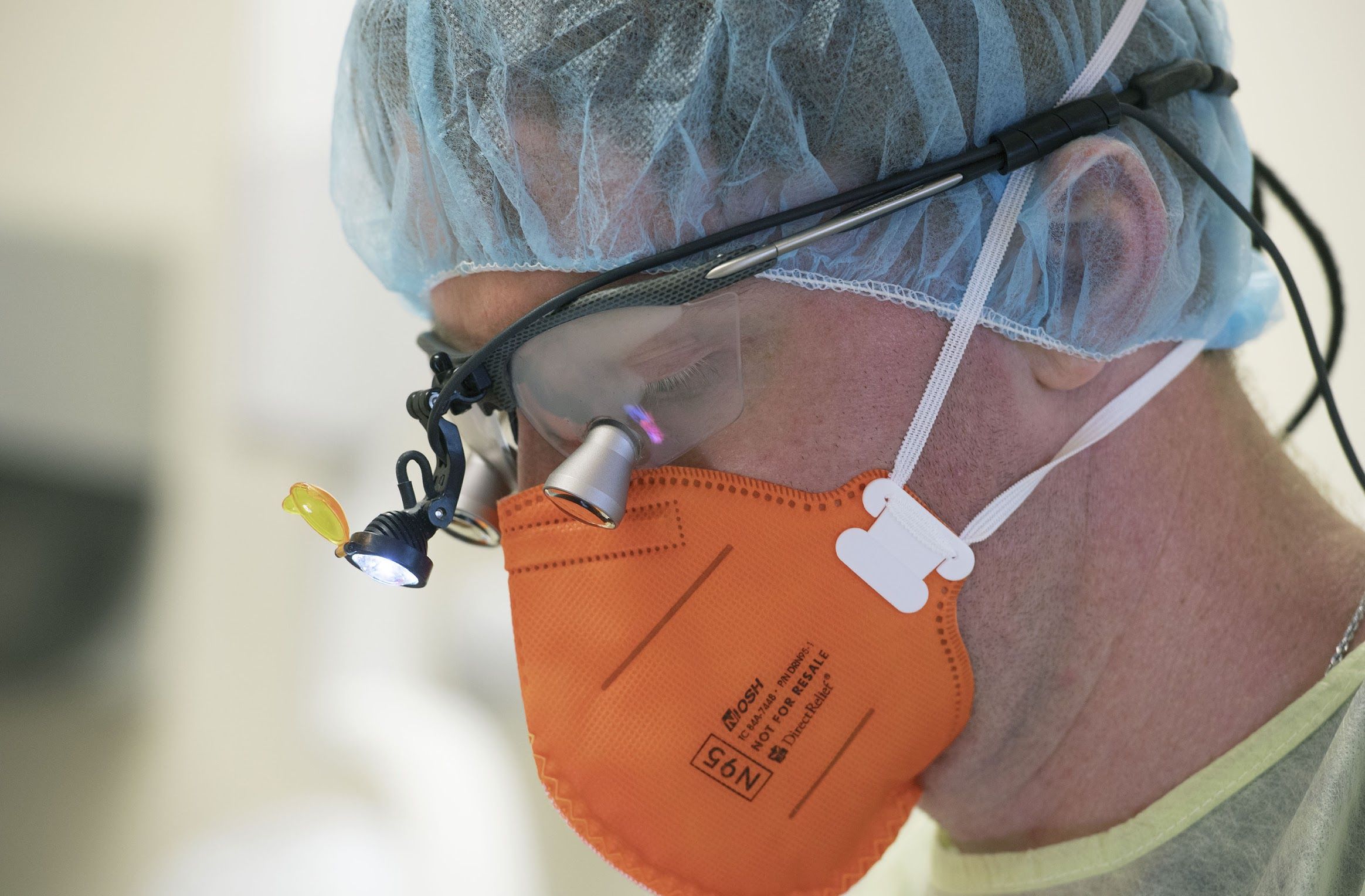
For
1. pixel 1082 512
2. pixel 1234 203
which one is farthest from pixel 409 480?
pixel 1234 203

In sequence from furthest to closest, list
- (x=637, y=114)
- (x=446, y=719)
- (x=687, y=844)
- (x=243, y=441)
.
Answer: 1. (x=446, y=719)
2. (x=243, y=441)
3. (x=687, y=844)
4. (x=637, y=114)

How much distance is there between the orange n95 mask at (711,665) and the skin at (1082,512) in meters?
0.05

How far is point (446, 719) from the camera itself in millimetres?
2260

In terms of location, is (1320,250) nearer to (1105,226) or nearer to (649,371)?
(1105,226)

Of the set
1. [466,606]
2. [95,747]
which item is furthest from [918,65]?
[95,747]

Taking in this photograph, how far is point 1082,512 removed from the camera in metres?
1.03

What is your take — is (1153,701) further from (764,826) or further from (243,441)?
(243,441)

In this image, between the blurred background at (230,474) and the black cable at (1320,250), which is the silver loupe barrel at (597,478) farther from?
the blurred background at (230,474)

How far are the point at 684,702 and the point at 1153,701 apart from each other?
55 centimetres

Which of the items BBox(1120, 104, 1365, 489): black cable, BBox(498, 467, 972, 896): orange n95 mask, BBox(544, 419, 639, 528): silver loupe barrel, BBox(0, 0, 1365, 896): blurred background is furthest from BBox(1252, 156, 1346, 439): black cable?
BBox(544, 419, 639, 528): silver loupe barrel

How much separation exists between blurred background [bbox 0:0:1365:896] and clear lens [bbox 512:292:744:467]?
4.17 ft

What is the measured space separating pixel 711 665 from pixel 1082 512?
0.46m

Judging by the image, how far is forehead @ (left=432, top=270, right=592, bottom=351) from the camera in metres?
0.96

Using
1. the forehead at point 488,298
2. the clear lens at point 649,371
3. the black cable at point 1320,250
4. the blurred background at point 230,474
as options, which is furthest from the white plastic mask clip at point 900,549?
the blurred background at point 230,474
